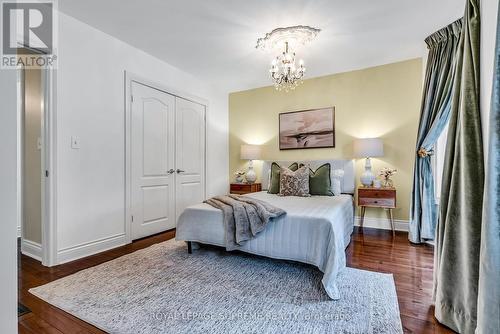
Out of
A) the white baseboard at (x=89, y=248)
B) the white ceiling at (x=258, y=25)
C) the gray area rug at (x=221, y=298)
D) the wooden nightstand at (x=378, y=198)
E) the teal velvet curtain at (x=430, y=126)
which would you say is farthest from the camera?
the wooden nightstand at (x=378, y=198)

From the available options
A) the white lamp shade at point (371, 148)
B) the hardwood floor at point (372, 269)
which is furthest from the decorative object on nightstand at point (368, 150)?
the hardwood floor at point (372, 269)

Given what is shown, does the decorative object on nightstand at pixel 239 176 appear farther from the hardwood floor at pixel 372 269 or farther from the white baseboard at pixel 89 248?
the white baseboard at pixel 89 248

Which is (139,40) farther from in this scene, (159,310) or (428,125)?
(428,125)

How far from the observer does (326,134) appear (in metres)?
4.24

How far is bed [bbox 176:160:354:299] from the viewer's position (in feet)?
6.47

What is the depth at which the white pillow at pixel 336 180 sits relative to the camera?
12.0 feet

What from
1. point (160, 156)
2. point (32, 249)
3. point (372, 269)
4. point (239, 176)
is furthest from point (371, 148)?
point (32, 249)

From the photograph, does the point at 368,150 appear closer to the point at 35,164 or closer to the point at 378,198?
the point at 378,198

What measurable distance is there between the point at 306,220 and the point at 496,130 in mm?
1377

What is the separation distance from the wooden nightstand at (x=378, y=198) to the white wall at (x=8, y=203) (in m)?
3.68

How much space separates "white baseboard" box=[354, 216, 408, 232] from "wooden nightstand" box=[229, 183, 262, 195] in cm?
175

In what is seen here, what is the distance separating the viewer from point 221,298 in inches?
73.5

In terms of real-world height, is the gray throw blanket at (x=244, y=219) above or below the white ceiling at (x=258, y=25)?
below

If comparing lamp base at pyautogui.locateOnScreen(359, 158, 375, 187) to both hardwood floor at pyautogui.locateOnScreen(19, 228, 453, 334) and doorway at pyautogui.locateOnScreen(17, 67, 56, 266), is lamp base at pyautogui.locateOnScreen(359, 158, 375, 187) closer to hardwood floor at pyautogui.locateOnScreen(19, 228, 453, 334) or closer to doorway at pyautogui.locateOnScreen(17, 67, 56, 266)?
hardwood floor at pyautogui.locateOnScreen(19, 228, 453, 334)
